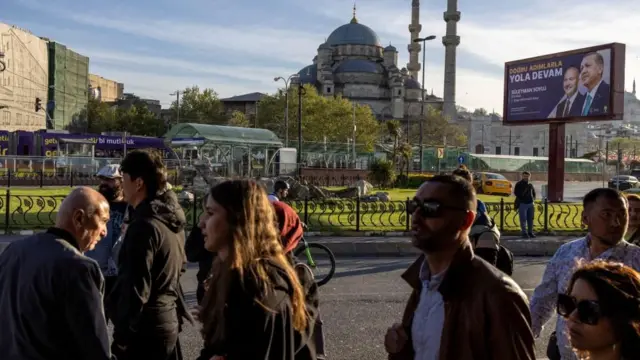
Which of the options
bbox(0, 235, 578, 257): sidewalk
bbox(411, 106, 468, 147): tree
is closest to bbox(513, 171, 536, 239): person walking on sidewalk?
bbox(0, 235, 578, 257): sidewalk

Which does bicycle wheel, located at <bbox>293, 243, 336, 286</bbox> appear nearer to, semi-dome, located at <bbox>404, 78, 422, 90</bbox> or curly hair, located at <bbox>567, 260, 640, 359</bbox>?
curly hair, located at <bbox>567, 260, 640, 359</bbox>

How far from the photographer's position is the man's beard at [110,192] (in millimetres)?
5723

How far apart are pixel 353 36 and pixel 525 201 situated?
4023 inches

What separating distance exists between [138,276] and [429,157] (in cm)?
6467

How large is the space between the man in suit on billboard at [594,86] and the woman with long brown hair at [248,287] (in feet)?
88.0

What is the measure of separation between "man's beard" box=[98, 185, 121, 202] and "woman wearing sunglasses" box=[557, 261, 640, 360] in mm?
4382

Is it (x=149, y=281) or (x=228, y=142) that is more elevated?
(x=228, y=142)

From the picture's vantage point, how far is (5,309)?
3006 millimetres

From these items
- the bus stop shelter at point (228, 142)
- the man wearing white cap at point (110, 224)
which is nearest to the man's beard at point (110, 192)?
the man wearing white cap at point (110, 224)

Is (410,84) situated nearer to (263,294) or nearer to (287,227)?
(287,227)

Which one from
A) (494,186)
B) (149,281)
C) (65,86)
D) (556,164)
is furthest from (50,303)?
(65,86)

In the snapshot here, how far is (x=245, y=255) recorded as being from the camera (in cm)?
282

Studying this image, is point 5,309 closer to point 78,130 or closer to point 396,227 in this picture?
point 396,227

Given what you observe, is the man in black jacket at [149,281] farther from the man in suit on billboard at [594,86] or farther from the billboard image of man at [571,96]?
the billboard image of man at [571,96]
